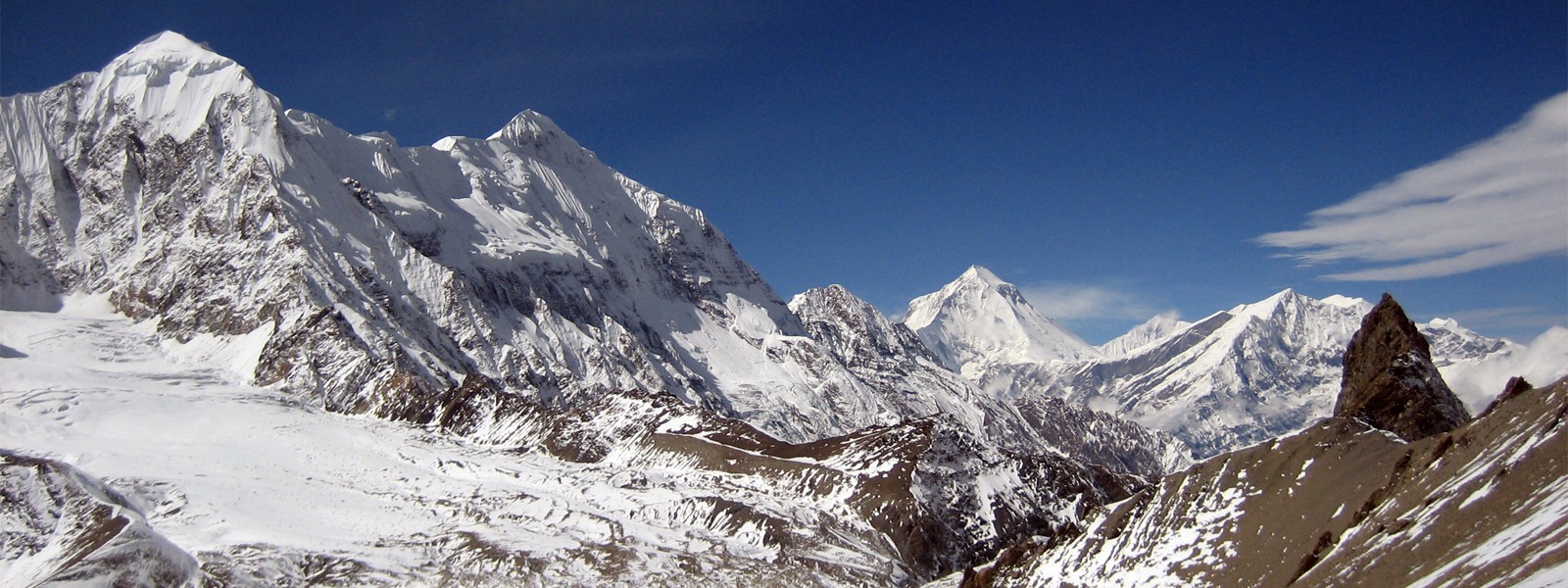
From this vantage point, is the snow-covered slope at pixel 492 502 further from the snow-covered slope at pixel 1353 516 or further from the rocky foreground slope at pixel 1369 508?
the snow-covered slope at pixel 1353 516

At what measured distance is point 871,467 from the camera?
17888cm

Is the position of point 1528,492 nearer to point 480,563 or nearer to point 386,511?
point 480,563

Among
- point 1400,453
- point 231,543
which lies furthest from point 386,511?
point 1400,453

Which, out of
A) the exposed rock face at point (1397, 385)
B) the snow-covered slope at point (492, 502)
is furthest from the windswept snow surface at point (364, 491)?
the exposed rock face at point (1397, 385)

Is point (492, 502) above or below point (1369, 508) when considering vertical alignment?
above

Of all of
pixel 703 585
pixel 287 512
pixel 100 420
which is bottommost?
pixel 703 585

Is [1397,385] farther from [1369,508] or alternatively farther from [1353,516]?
[1369,508]

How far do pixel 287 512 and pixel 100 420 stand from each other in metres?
59.0

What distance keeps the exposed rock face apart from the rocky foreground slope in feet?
0.50

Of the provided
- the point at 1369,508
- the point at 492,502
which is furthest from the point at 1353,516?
the point at 492,502

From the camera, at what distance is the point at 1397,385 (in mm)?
91750

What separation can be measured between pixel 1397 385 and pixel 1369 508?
2753cm

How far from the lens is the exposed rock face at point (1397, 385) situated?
294ft

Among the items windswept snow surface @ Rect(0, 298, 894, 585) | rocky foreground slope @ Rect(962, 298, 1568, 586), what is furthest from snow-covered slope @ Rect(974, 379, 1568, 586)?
windswept snow surface @ Rect(0, 298, 894, 585)
